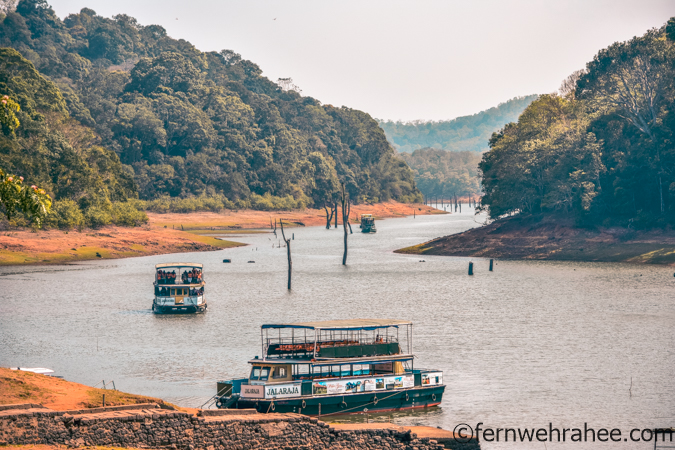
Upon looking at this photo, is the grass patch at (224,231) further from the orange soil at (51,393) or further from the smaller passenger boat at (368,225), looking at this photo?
the orange soil at (51,393)

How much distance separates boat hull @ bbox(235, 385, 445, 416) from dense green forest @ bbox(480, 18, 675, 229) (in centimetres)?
7286

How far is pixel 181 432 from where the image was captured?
21.9 meters

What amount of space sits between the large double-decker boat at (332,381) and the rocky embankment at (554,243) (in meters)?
66.7

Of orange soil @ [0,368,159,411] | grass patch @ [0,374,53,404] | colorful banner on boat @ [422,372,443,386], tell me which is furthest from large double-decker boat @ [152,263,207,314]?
colorful banner on boat @ [422,372,443,386]

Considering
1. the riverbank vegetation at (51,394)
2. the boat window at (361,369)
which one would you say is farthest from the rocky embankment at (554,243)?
the riverbank vegetation at (51,394)

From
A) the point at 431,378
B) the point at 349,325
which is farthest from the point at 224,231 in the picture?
the point at 431,378

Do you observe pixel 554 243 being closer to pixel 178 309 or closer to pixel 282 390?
pixel 178 309

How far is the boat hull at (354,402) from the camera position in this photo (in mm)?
29719

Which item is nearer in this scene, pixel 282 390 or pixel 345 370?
pixel 282 390

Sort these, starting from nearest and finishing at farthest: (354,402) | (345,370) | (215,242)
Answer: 1. (354,402)
2. (345,370)
3. (215,242)

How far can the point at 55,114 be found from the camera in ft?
419

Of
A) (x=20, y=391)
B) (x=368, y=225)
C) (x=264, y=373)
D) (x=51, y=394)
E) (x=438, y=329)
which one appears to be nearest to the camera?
(x=20, y=391)

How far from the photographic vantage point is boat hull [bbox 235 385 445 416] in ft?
97.5

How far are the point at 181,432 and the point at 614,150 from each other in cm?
9469
